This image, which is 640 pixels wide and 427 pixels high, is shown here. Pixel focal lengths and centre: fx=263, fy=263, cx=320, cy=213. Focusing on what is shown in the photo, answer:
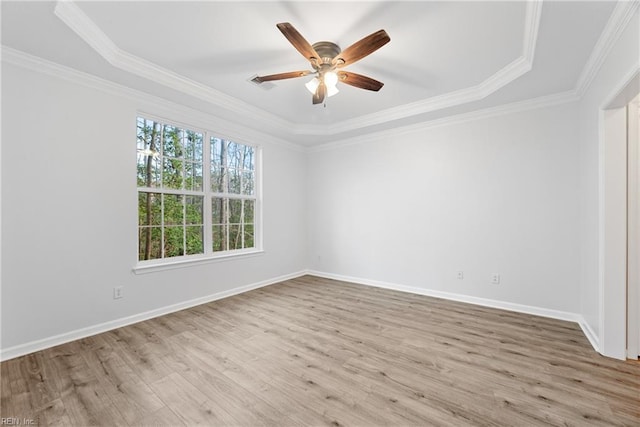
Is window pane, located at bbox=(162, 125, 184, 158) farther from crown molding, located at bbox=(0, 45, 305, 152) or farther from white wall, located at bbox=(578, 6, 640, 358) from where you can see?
white wall, located at bbox=(578, 6, 640, 358)

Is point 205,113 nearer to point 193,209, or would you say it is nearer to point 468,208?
point 193,209

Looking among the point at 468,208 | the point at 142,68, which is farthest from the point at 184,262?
the point at 468,208

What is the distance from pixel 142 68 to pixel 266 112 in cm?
165

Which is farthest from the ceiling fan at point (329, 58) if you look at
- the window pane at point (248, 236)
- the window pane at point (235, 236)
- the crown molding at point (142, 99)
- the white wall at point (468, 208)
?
the window pane at point (248, 236)

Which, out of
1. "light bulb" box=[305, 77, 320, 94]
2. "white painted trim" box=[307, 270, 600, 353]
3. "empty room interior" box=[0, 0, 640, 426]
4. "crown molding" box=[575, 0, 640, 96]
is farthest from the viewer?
"white painted trim" box=[307, 270, 600, 353]

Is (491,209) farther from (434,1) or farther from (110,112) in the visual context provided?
(110,112)

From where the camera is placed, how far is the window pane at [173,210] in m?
3.47

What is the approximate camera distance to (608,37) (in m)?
2.05

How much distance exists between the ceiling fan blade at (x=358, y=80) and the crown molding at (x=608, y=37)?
1656 millimetres

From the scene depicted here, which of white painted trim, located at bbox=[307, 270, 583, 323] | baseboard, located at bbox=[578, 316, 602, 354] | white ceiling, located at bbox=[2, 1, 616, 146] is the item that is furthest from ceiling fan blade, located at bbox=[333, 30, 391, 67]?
white painted trim, located at bbox=[307, 270, 583, 323]

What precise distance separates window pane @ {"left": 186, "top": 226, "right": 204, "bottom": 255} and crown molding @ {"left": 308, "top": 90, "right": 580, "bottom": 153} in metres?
2.90

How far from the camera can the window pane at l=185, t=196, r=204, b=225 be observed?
368 centimetres

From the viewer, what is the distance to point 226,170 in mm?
4230

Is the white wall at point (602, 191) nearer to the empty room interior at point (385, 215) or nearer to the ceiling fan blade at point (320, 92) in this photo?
the empty room interior at point (385, 215)
